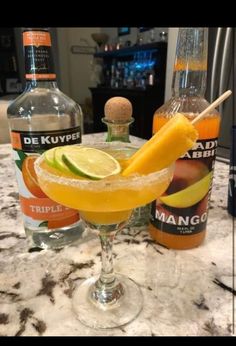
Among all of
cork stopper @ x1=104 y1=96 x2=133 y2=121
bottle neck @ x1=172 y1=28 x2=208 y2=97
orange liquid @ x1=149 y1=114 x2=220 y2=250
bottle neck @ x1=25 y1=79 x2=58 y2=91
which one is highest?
bottle neck @ x1=172 y1=28 x2=208 y2=97

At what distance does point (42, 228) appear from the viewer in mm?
505

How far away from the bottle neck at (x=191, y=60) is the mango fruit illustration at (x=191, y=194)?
6.0 inches

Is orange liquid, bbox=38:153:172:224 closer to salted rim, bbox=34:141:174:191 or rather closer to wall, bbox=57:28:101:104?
salted rim, bbox=34:141:174:191

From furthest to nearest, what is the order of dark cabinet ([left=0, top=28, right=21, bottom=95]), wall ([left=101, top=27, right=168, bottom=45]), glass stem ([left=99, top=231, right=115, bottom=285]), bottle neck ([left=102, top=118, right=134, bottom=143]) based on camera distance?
dark cabinet ([left=0, top=28, right=21, bottom=95])
wall ([left=101, top=27, right=168, bottom=45])
bottle neck ([left=102, top=118, right=134, bottom=143])
glass stem ([left=99, top=231, right=115, bottom=285])

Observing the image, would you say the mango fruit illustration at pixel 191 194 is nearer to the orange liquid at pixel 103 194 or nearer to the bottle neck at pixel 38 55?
the orange liquid at pixel 103 194

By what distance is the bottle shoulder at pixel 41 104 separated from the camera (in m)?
0.50

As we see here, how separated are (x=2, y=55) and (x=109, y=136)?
354 cm

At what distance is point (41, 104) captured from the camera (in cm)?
51

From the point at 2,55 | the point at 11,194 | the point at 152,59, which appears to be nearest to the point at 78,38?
the point at 2,55

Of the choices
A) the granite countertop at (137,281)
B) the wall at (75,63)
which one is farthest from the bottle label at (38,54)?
the wall at (75,63)

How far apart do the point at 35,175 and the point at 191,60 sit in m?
0.31

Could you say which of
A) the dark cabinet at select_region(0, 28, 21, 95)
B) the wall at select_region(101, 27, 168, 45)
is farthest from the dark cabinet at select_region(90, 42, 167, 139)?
the dark cabinet at select_region(0, 28, 21, 95)

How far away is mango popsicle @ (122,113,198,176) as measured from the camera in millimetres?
316
